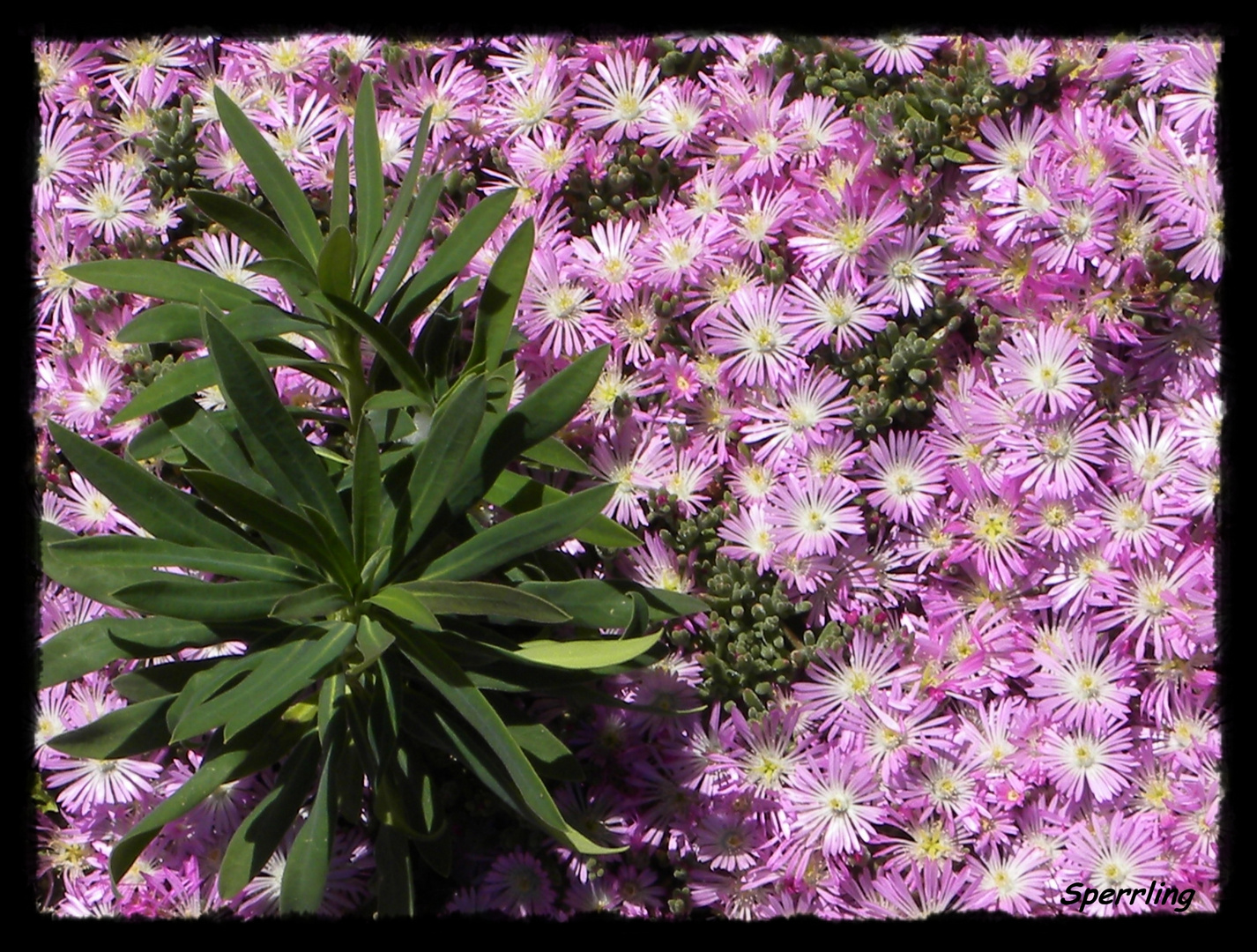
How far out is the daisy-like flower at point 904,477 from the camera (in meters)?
1.60

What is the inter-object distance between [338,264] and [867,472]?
83 cm

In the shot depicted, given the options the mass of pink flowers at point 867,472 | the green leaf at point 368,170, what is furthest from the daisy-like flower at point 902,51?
the green leaf at point 368,170

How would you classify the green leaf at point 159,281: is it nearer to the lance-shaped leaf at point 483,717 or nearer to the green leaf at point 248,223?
the green leaf at point 248,223

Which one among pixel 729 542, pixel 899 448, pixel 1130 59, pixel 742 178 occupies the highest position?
pixel 1130 59

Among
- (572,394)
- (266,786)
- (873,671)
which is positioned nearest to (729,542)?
(873,671)

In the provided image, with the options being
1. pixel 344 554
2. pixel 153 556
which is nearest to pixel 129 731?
pixel 153 556

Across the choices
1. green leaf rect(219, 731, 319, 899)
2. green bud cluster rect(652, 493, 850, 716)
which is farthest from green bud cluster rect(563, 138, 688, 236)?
green leaf rect(219, 731, 319, 899)

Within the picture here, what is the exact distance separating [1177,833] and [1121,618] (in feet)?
1.01

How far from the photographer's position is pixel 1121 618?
1549 millimetres

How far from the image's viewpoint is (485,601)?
109 centimetres

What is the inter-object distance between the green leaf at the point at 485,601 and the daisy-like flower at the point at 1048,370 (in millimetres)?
817

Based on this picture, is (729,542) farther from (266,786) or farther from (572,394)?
(266,786)

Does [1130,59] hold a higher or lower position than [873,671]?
higher

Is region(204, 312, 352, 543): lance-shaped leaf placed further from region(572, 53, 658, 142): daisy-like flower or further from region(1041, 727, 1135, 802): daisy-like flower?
region(1041, 727, 1135, 802): daisy-like flower
